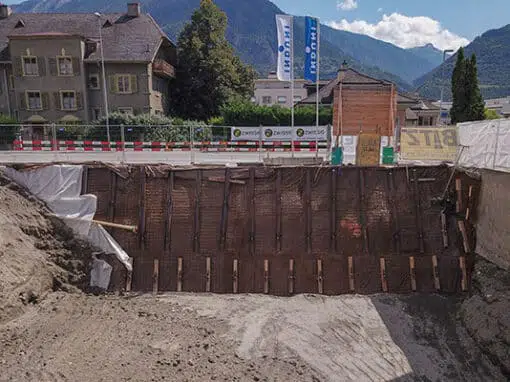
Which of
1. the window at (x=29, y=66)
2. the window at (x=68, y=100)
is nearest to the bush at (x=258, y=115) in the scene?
the window at (x=68, y=100)

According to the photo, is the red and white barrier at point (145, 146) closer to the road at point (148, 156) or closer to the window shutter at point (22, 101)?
the road at point (148, 156)

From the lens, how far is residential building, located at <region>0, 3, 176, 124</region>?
107 feet

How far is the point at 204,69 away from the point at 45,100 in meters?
14.5

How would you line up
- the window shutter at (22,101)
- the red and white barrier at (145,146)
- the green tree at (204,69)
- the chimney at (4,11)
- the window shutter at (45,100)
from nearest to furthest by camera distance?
1. the red and white barrier at (145,146)
2. the window shutter at (45,100)
3. the window shutter at (22,101)
4. the chimney at (4,11)
5. the green tree at (204,69)

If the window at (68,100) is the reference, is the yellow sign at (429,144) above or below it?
below

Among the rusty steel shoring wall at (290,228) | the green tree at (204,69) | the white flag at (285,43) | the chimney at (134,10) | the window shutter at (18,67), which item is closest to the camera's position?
the rusty steel shoring wall at (290,228)

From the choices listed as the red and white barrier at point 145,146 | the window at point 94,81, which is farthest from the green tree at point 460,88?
the window at point 94,81

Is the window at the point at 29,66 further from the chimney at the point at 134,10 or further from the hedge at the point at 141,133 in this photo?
the hedge at the point at 141,133

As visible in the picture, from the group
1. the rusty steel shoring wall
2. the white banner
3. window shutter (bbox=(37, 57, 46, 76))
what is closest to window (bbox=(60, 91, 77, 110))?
window shutter (bbox=(37, 57, 46, 76))

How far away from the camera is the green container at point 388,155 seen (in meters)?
14.1

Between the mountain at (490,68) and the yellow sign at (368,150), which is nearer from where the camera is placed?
the yellow sign at (368,150)

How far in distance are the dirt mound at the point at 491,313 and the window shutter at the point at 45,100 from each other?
3456cm

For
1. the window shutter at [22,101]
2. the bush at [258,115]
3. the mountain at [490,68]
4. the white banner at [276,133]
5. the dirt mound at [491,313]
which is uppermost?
the mountain at [490,68]

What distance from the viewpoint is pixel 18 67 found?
32469mm
